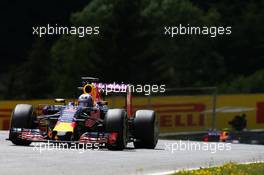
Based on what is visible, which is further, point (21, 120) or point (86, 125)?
point (86, 125)

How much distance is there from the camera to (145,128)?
19031 millimetres

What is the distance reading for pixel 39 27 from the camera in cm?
7569

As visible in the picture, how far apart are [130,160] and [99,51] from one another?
55.7 m

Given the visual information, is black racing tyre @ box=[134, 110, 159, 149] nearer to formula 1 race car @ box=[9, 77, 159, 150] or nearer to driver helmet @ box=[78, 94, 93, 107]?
formula 1 race car @ box=[9, 77, 159, 150]

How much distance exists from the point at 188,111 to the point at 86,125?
1494cm

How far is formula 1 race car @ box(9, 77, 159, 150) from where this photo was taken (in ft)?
57.6

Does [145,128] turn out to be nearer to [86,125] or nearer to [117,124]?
[86,125]

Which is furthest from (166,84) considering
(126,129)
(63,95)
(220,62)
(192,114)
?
(126,129)

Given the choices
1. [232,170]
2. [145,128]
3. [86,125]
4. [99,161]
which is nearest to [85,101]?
[86,125]

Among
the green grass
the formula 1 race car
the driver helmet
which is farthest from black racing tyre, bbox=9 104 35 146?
the green grass

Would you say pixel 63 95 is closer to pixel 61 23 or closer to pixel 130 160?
pixel 61 23

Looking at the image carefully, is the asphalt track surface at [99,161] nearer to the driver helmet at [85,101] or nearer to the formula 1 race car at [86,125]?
the formula 1 race car at [86,125]

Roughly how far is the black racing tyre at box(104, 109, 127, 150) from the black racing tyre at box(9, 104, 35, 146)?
1.84 meters

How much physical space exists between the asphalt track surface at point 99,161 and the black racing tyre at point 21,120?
2.57ft
